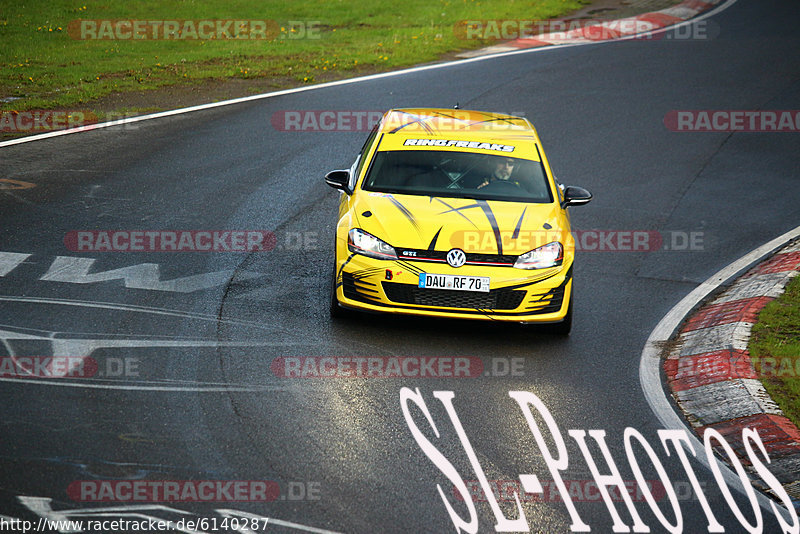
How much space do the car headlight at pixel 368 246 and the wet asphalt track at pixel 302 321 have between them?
0.71m

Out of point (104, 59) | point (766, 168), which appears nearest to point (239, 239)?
point (766, 168)

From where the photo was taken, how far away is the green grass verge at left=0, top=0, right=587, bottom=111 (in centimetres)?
1831

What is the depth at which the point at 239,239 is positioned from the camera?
10727 millimetres

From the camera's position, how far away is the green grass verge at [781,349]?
7.41 metres

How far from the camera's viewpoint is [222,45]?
75.8 ft

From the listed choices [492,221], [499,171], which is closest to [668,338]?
[492,221]

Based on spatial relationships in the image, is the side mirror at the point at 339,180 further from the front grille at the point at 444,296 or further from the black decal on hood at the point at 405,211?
the front grille at the point at 444,296

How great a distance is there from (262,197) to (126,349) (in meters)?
5.05

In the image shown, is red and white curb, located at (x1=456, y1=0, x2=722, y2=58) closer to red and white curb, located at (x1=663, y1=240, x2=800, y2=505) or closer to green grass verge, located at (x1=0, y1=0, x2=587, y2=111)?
green grass verge, located at (x1=0, y1=0, x2=587, y2=111)

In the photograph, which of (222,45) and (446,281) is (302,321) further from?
(222,45)

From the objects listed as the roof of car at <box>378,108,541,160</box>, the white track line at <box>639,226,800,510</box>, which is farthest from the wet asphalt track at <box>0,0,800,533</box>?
the roof of car at <box>378,108,541,160</box>

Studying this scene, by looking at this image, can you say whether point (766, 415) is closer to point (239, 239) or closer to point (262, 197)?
point (239, 239)

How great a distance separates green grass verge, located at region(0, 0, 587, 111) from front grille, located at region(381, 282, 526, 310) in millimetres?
10216

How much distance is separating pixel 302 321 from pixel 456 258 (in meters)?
1.52
